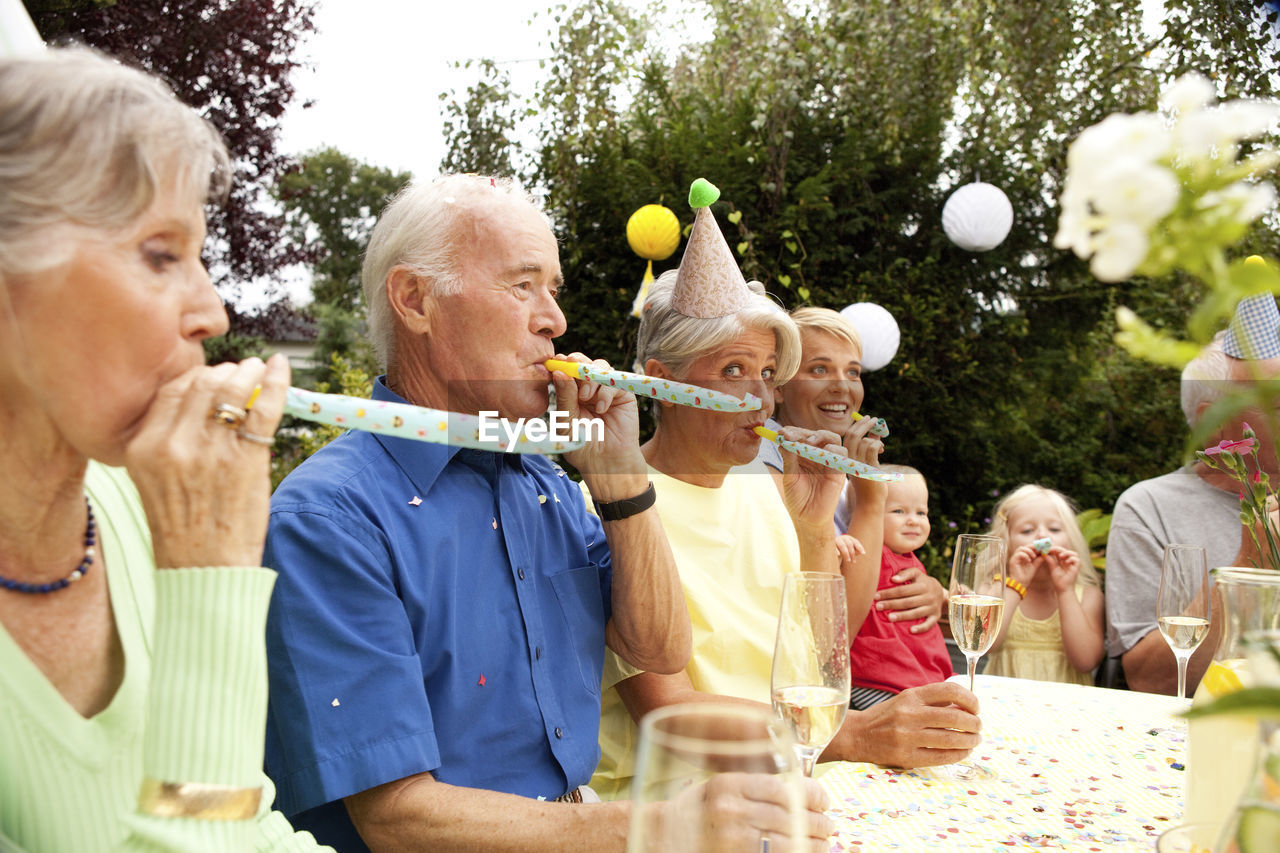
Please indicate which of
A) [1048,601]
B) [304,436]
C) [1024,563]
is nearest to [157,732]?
[1024,563]

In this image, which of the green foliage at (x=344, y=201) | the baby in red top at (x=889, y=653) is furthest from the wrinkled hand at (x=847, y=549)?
the green foliage at (x=344, y=201)

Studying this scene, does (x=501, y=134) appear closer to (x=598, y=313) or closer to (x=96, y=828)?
(x=598, y=313)

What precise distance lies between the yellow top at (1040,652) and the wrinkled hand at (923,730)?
81.4 inches

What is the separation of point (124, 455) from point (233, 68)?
20.5 ft

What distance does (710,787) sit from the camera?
652mm

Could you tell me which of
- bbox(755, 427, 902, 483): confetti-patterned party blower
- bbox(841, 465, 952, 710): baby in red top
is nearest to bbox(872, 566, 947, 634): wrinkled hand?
bbox(841, 465, 952, 710): baby in red top

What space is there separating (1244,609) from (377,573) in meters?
1.30

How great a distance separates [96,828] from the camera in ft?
3.70

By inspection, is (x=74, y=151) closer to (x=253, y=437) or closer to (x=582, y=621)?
(x=253, y=437)

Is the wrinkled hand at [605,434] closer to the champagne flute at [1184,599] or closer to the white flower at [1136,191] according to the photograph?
the champagne flute at [1184,599]

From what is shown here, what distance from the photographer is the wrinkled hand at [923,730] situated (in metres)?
1.79

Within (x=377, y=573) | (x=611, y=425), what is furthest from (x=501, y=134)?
(x=377, y=573)

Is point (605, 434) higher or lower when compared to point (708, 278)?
lower

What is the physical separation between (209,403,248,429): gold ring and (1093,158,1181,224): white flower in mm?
954
